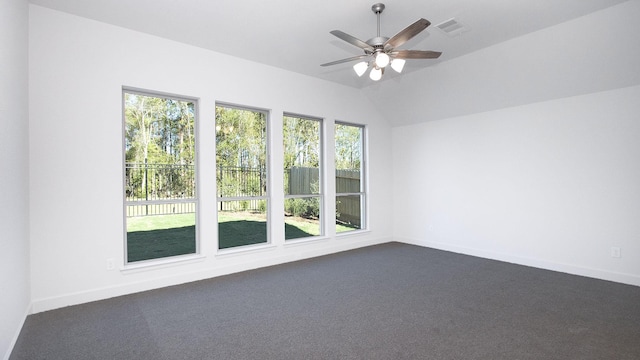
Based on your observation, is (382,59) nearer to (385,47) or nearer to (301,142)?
(385,47)

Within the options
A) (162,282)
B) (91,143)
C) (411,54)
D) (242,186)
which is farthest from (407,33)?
(162,282)

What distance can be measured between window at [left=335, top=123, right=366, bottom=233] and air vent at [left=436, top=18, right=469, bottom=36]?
8.43ft

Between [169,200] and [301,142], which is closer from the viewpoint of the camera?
[169,200]

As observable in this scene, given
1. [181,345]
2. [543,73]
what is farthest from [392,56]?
[181,345]

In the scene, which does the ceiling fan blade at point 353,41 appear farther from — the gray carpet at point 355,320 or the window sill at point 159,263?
the window sill at point 159,263

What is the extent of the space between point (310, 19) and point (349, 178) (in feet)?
10.4

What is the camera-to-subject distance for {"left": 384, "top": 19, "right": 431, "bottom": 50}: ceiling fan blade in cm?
252

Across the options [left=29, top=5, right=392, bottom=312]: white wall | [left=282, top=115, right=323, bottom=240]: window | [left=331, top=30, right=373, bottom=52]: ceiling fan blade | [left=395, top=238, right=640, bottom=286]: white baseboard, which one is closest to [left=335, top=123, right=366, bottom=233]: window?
[left=282, top=115, right=323, bottom=240]: window

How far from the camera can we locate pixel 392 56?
314 cm

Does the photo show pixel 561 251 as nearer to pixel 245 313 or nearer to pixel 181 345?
pixel 245 313

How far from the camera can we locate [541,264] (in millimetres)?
4539

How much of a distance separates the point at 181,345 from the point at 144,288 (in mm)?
1534

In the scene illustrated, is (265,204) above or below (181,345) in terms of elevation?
above

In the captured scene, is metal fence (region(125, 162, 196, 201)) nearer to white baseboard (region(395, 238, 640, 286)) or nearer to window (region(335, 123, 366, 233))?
window (region(335, 123, 366, 233))
